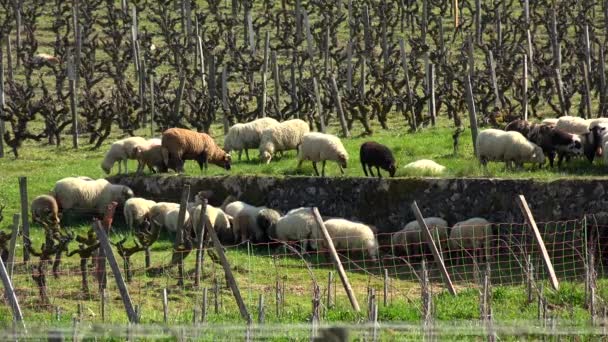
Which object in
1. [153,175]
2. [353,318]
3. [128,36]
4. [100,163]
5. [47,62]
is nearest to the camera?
[353,318]

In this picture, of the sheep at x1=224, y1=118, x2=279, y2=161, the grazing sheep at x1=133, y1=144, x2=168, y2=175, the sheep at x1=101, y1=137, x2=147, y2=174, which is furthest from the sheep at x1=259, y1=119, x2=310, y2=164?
the sheep at x1=101, y1=137, x2=147, y2=174

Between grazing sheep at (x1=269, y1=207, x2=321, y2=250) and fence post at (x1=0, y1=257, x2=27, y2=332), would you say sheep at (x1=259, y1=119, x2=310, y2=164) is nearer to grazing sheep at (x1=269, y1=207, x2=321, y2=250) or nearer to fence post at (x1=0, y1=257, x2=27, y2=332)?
grazing sheep at (x1=269, y1=207, x2=321, y2=250)

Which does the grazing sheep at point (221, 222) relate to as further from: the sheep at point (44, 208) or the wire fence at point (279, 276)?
the sheep at point (44, 208)

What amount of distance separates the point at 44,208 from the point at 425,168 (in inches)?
270

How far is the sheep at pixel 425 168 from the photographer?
23.8m

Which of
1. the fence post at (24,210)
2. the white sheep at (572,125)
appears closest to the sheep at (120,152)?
the fence post at (24,210)

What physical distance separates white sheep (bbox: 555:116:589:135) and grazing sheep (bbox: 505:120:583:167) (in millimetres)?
637

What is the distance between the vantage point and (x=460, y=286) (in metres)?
19.4

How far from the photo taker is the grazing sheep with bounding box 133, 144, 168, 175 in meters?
26.6

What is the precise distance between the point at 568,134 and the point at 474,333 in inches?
478

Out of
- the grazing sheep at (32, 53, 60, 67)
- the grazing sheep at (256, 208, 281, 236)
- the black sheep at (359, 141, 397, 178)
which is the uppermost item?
the grazing sheep at (32, 53, 60, 67)

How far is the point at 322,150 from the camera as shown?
25375 mm

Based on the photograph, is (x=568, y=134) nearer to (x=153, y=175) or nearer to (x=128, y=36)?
(x=153, y=175)

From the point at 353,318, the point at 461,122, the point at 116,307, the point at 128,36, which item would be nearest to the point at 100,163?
the point at 461,122
